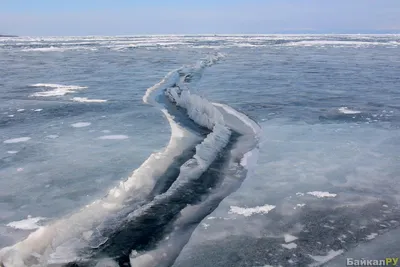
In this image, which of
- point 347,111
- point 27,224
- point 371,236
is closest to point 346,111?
point 347,111

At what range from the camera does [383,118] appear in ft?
28.7

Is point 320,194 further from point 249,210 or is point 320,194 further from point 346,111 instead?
point 346,111

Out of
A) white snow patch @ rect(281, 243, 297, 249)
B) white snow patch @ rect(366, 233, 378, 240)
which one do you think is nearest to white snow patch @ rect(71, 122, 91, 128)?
white snow patch @ rect(281, 243, 297, 249)

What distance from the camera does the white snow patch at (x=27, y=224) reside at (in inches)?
160

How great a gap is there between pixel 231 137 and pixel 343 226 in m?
3.80

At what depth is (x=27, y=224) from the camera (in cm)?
413

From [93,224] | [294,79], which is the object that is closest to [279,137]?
[93,224]

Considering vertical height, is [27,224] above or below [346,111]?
below

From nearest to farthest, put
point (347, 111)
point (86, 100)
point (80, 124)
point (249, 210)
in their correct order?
point (249, 210) → point (80, 124) → point (347, 111) → point (86, 100)

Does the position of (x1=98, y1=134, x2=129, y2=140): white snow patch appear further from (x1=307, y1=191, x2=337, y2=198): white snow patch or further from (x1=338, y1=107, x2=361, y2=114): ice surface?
(x1=338, y1=107, x2=361, y2=114): ice surface

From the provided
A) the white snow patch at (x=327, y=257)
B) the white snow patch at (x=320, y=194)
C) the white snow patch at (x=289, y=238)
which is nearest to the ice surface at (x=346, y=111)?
the white snow patch at (x=320, y=194)

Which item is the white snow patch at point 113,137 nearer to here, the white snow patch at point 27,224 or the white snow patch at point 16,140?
the white snow patch at point 16,140

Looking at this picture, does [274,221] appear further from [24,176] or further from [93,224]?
[24,176]

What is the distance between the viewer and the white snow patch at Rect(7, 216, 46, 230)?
4.06 m
